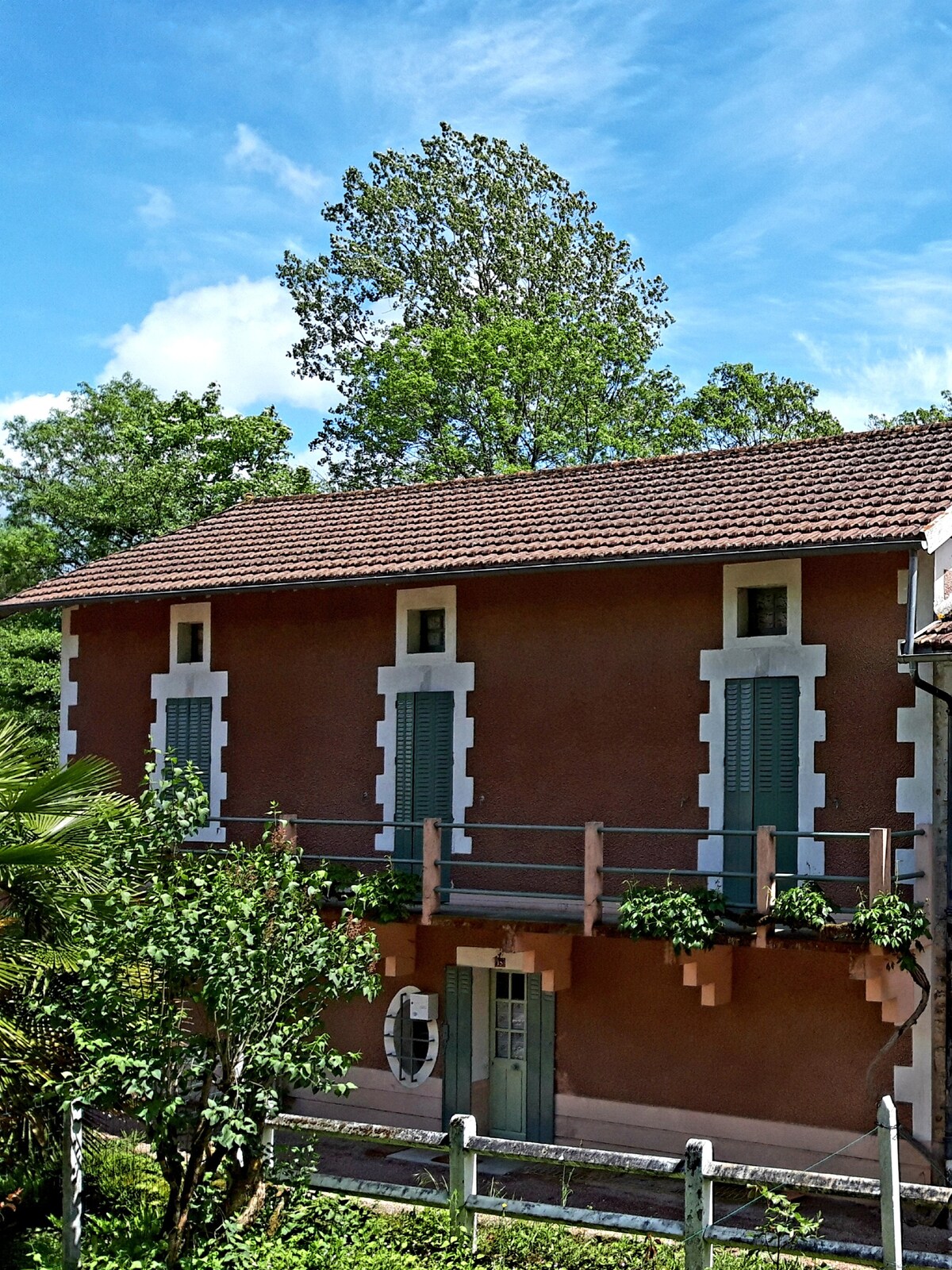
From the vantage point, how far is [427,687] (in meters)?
15.3

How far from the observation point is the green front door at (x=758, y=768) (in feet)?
42.8

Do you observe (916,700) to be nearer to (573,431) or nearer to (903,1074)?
(903,1074)

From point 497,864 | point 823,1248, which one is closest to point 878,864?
point 497,864

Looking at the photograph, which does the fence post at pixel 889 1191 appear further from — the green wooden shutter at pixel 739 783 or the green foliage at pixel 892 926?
the green wooden shutter at pixel 739 783

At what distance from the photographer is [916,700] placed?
491 inches

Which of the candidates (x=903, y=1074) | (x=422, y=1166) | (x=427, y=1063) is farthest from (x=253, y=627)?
(x=903, y=1074)

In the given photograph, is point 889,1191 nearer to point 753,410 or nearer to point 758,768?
point 758,768

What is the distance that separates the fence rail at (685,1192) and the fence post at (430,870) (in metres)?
3.68

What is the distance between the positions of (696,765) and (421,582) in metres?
3.72

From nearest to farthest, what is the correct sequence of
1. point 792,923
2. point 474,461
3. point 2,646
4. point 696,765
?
point 792,923 < point 696,765 < point 2,646 < point 474,461

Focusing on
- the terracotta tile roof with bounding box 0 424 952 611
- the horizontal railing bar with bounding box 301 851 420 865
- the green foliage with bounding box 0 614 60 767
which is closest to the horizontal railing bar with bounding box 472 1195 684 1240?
the horizontal railing bar with bounding box 301 851 420 865

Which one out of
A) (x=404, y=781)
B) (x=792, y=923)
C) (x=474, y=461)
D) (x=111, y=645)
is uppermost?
(x=474, y=461)

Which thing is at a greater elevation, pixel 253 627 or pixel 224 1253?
pixel 253 627

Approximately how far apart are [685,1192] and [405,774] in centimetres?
671
